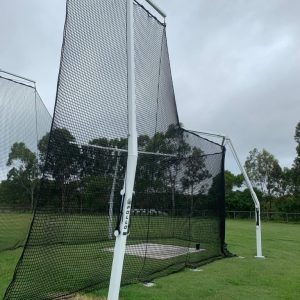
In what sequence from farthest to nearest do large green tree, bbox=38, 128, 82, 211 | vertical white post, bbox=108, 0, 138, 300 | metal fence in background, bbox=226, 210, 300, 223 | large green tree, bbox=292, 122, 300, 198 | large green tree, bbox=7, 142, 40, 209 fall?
1. large green tree, bbox=292, 122, 300, 198
2. metal fence in background, bbox=226, 210, 300, 223
3. large green tree, bbox=7, 142, 40, 209
4. large green tree, bbox=38, 128, 82, 211
5. vertical white post, bbox=108, 0, 138, 300

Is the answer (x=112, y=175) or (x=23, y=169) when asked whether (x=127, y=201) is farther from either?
(x=23, y=169)

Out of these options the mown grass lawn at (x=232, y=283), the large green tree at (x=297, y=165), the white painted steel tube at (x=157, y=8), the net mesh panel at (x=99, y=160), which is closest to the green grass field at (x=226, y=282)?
the mown grass lawn at (x=232, y=283)

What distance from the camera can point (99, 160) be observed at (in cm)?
481

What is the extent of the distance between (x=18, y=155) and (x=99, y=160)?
19.4 ft

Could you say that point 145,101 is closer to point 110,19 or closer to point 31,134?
point 110,19

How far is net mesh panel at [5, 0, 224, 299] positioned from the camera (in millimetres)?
4195

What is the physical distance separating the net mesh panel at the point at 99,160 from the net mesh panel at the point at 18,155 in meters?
4.00

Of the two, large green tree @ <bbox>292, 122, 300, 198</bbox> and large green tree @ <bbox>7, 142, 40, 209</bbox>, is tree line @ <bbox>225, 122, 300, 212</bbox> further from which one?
large green tree @ <bbox>7, 142, 40, 209</bbox>

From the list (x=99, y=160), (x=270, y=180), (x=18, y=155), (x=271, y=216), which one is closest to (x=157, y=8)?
(x=99, y=160)

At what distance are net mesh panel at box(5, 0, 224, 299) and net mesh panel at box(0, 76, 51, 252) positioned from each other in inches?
157

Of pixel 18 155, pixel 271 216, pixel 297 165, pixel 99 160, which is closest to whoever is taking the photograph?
pixel 99 160

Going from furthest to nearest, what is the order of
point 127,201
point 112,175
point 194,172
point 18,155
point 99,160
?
point 18,155 → point 194,172 → point 112,175 → point 99,160 → point 127,201

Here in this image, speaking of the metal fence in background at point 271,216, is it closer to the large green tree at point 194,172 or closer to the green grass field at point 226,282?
the green grass field at point 226,282

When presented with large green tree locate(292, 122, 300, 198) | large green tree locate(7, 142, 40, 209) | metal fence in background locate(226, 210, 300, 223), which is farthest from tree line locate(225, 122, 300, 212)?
large green tree locate(7, 142, 40, 209)
